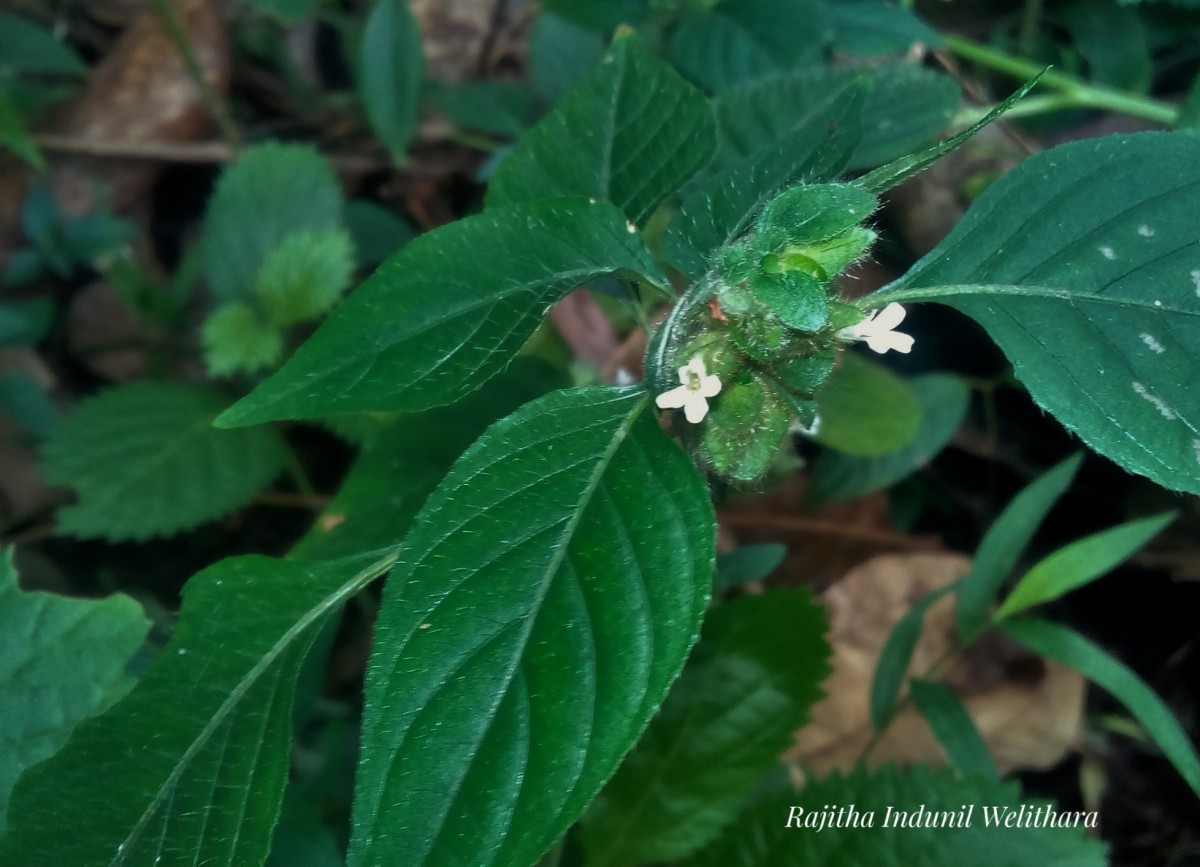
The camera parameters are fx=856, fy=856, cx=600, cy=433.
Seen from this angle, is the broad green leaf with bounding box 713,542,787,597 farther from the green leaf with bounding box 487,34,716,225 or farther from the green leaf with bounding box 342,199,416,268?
the green leaf with bounding box 342,199,416,268

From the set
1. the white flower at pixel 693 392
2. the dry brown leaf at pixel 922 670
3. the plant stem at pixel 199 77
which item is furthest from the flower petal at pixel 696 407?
the plant stem at pixel 199 77

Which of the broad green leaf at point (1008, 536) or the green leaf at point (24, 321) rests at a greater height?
the green leaf at point (24, 321)

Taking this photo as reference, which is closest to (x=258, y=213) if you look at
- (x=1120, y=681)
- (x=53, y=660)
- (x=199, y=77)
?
(x=199, y=77)

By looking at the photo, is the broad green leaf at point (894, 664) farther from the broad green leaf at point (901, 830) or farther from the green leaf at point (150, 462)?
the green leaf at point (150, 462)

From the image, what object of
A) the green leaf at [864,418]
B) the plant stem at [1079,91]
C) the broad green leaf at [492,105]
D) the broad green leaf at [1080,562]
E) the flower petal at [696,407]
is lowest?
the broad green leaf at [1080,562]

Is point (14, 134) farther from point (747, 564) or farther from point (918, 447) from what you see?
point (918, 447)

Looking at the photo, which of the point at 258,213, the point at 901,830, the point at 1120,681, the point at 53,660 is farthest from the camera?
the point at 258,213
